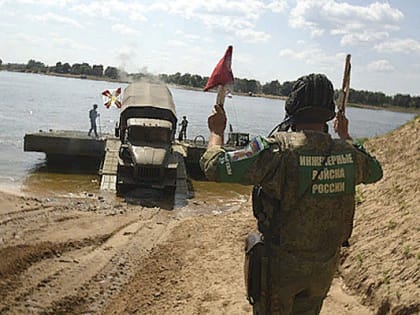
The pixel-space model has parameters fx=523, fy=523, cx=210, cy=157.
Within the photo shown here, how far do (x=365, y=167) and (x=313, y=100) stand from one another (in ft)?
1.81

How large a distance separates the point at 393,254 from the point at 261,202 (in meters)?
3.05

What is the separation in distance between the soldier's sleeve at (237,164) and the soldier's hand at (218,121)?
31cm

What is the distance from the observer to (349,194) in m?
3.01

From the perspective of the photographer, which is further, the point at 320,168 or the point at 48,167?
the point at 48,167

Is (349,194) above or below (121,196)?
above

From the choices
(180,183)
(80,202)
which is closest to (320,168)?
(80,202)

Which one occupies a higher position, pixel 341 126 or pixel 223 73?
pixel 223 73

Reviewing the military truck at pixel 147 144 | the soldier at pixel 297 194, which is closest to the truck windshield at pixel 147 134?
the military truck at pixel 147 144

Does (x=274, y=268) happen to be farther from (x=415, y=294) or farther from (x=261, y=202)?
(x=415, y=294)

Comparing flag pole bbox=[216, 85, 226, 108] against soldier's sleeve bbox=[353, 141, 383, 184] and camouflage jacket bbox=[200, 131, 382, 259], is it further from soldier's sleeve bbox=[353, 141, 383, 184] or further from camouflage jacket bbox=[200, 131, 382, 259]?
soldier's sleeve bbox=[353, 141, 383, 184]

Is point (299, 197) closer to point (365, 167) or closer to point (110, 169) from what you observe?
point (365, 167)

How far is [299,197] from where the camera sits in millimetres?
2865

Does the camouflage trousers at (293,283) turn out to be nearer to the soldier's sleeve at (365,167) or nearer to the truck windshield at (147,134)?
the soldier's sleeve at (365,167)

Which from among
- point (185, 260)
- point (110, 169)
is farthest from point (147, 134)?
point (185, 260)
